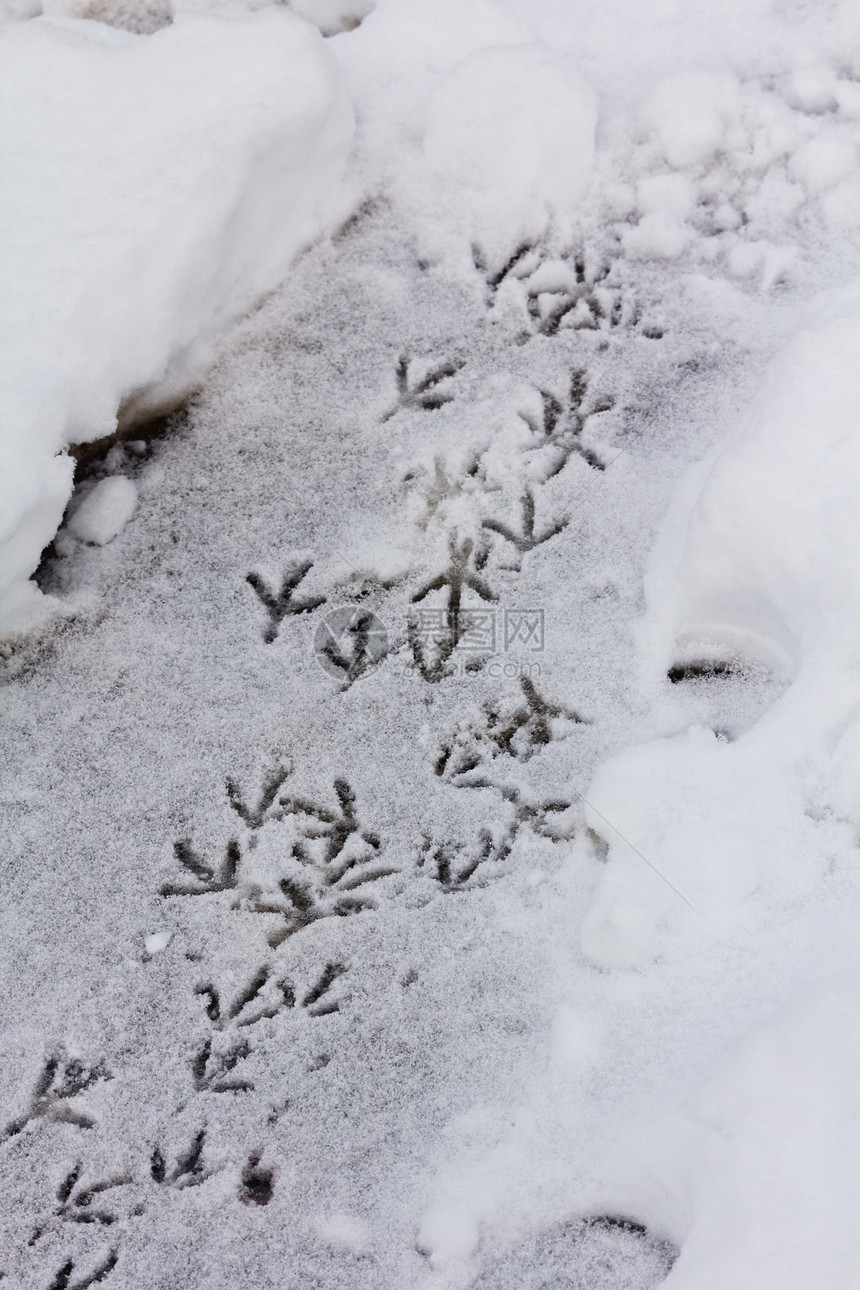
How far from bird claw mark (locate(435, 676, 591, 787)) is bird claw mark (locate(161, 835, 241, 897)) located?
24cm

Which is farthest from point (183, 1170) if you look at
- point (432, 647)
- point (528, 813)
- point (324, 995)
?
point (432, 647)

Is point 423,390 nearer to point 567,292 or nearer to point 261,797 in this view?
point 567,292

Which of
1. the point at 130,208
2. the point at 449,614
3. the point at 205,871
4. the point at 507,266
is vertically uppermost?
the point at 130,208

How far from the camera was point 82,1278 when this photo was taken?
38.7 inches

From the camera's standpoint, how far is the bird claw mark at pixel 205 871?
3.78 ft

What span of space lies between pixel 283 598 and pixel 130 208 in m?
0.50

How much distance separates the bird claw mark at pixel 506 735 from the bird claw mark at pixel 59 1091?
459mm

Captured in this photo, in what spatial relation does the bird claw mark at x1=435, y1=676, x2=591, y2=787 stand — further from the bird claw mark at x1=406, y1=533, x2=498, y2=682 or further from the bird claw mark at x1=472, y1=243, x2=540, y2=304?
the bird claw mark at x1=472, y1=243, x2=540, y2=304

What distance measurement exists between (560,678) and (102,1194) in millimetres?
693

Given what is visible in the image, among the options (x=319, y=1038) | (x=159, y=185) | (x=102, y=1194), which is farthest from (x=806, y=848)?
(x=159, y=185)

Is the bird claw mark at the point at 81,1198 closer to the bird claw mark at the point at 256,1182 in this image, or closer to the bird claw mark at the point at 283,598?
the bird claw mark at the point at 256,1182

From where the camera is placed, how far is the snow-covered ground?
39.4 inches

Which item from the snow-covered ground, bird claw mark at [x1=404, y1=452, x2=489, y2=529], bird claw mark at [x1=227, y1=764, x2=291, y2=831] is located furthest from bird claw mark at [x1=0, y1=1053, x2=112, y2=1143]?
bird claw mark at [x1=404, y1=452, x2=489, y2=529]

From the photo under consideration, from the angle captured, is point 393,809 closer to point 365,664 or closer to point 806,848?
point 365,664
